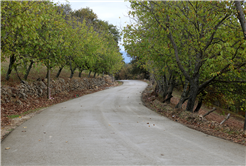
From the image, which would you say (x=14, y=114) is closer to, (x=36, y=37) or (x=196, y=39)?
(x=36, y=37)

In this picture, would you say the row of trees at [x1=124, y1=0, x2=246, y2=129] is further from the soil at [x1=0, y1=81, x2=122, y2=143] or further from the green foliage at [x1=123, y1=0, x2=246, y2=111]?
the soil at [x1=0, y1=81, x2=122, y2=143]

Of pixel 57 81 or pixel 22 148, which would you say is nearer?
pixel 22 148

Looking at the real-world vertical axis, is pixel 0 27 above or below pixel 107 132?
above

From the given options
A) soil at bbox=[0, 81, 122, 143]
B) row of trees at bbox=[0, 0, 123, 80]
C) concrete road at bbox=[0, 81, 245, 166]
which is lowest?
soil at bbox=[0, 81, 122, 143]

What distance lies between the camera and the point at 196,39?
10117 millimetres

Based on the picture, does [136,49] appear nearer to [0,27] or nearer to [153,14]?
[153,14]

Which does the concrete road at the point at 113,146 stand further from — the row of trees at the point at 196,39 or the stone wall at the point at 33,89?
the stone wall at the point at 33,89

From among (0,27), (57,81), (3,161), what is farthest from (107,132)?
(57,81)

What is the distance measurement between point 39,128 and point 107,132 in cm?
278

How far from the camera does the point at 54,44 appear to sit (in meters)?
14.5

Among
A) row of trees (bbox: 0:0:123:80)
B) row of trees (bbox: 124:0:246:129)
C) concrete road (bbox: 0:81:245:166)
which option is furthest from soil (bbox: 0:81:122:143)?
row of trees (bbox: 124:0:246:129)

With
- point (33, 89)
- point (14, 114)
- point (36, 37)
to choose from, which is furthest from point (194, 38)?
point (33, 89)

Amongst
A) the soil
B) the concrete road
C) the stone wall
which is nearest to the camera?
the concrete road

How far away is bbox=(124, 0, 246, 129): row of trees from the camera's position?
30.0 feet
